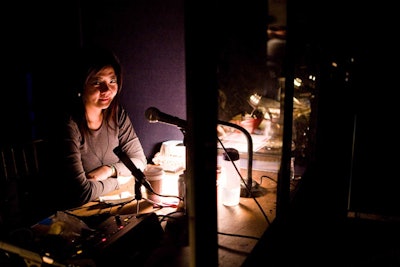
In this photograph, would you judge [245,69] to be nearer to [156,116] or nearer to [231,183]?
[231,183]

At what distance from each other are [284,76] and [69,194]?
1.35m

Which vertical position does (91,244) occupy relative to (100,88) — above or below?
below

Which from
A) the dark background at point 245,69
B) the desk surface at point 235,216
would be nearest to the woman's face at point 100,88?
the dark background at point 245,69

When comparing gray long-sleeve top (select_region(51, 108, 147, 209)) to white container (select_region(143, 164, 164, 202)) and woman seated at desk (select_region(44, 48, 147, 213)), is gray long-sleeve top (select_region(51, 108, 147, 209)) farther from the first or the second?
white container (select_region(143, 164, 164, 202))

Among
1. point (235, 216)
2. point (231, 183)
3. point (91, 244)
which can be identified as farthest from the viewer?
point (231, 183)

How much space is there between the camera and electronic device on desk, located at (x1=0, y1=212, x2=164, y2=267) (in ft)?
3.40

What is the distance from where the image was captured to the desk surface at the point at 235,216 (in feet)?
4.10

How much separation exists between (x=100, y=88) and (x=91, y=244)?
144cm

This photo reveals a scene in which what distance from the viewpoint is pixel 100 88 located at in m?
2.29

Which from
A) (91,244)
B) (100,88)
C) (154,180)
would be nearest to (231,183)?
(154,180)

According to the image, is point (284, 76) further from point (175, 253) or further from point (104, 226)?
point (104, 226)

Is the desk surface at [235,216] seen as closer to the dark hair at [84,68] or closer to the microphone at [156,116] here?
the microphone at [156,116]

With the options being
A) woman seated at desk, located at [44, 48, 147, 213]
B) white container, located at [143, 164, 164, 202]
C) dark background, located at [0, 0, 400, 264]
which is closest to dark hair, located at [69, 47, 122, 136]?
woman seated at desk, located at [44, 48, 147, 213]

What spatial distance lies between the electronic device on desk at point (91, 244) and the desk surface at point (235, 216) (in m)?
0.17
